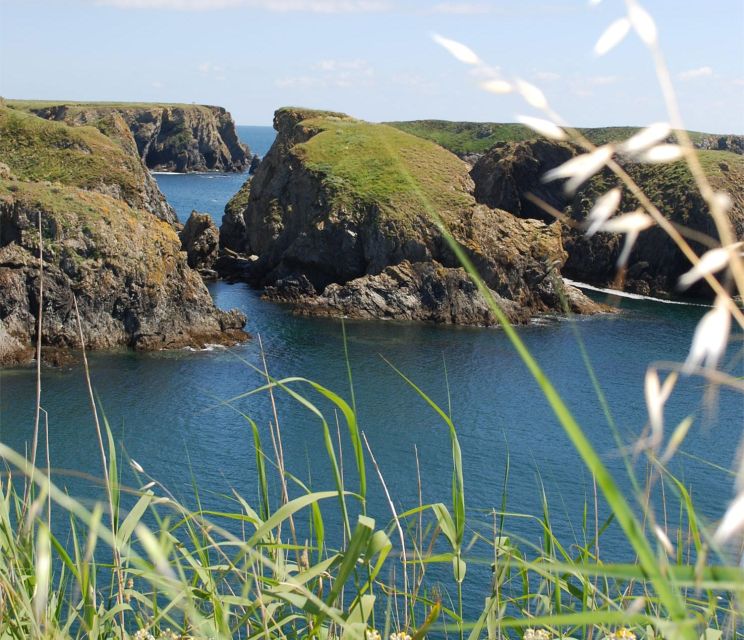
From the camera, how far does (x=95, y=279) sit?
51.6 meters

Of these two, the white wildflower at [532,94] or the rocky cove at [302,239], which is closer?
the white wildflower at [532,94]

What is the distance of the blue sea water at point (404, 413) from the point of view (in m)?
31.2

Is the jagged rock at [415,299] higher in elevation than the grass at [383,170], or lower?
lower

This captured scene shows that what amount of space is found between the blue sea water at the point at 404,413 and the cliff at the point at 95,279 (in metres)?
2.32

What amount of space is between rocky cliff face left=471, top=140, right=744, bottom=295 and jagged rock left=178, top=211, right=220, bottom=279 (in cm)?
2767

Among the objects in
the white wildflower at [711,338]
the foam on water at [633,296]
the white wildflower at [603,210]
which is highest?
the white wildflower at [603,210]

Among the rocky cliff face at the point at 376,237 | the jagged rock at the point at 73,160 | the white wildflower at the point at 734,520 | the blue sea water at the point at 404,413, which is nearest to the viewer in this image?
the white wildflower at the point at 734,520

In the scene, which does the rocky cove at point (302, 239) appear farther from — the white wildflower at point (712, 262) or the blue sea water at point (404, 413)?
the white wildflower at point (712, 262)

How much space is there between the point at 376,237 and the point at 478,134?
113032 mm

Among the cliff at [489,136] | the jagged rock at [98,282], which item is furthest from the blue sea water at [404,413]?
the cliff at [489,136]

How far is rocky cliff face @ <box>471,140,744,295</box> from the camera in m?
81.2

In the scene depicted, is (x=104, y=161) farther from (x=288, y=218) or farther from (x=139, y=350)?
(x=139, y=350)

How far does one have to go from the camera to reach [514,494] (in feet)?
102

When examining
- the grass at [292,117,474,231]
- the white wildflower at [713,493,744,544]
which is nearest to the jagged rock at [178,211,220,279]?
the grass at [292,117,474,231]
